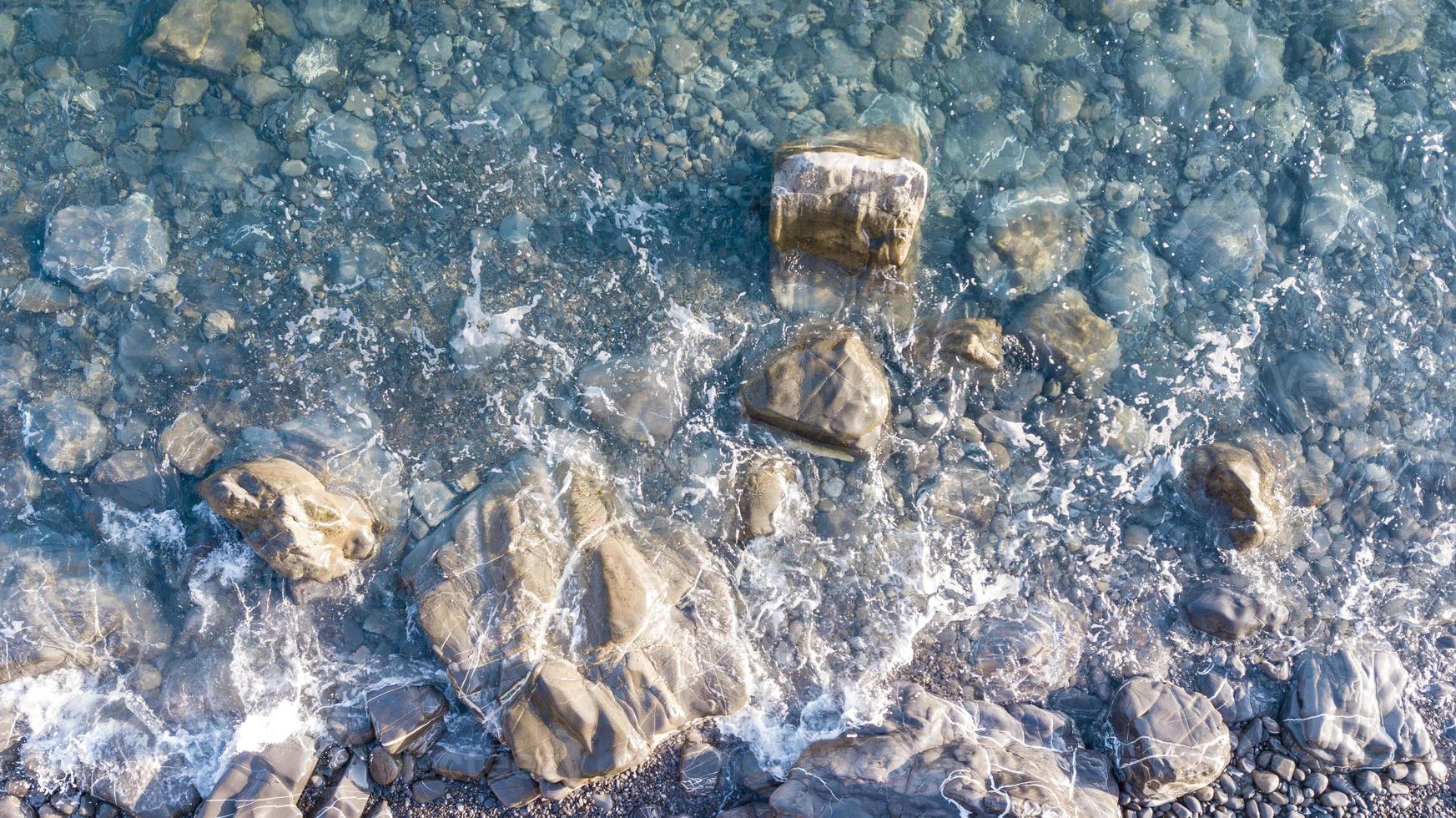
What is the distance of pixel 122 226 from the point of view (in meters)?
5.73

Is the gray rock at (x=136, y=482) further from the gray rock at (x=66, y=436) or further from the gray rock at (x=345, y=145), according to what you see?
the gray rock at (x=345, y=145)

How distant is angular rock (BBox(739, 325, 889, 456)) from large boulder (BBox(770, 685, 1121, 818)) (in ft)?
5.93

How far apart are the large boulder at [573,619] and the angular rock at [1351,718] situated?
12.3 ft

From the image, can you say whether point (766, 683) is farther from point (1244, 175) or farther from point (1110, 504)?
point (1244, 175)

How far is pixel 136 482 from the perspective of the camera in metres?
5.45

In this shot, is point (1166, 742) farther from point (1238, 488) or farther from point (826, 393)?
point (826, 393)

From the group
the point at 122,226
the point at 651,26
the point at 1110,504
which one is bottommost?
Answer: the point at 1110,504

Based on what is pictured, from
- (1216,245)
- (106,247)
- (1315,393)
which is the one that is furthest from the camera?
(1216,245)

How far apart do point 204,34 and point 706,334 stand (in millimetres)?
4353

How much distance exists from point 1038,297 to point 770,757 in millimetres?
3746

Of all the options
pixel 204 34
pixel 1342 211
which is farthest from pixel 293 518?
pixel 1342 211

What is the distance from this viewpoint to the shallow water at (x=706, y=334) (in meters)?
5.36

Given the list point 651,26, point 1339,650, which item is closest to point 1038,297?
point 1339,650

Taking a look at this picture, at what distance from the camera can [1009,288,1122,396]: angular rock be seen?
5.70 metres
